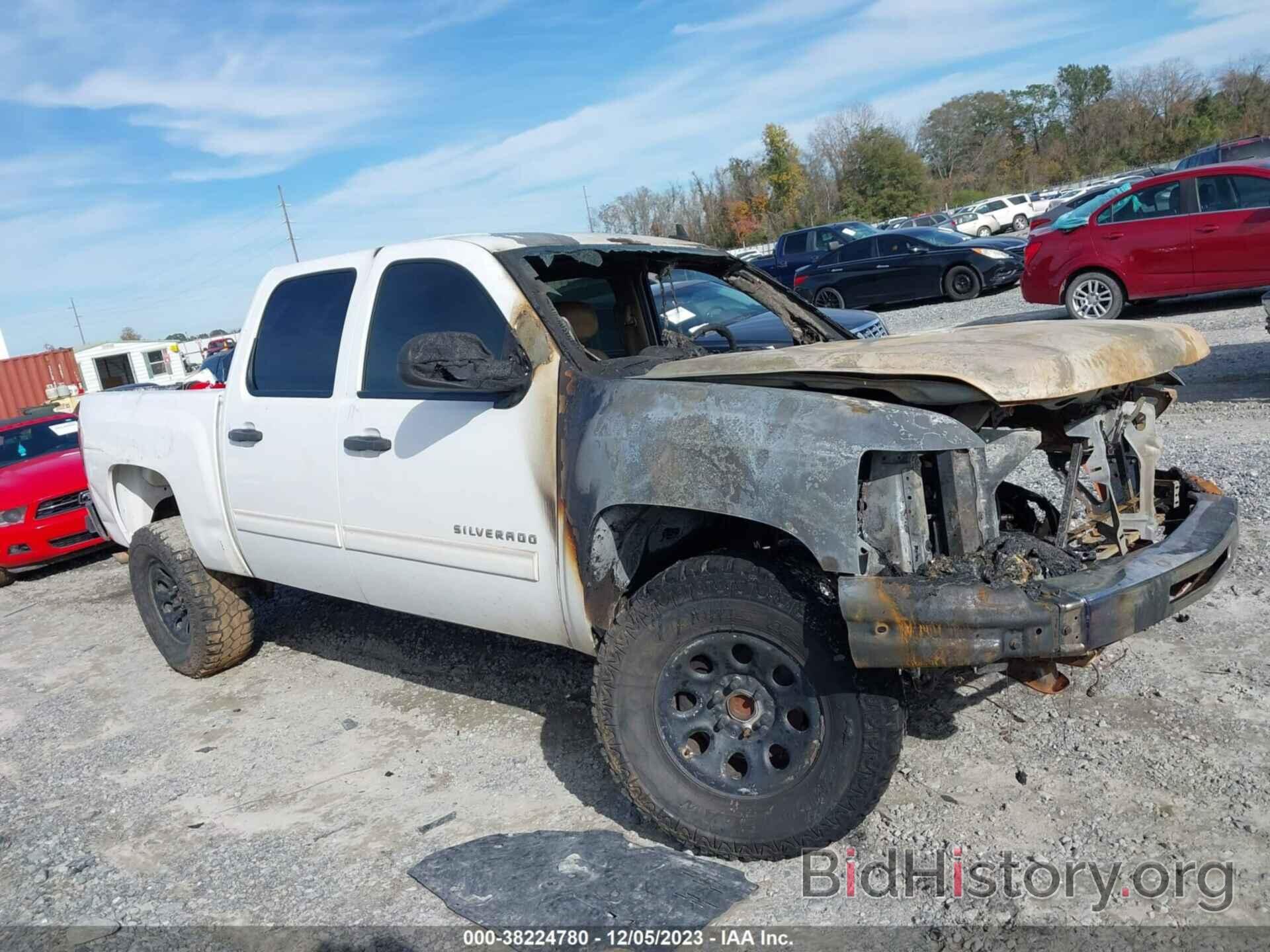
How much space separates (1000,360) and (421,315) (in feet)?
7.11

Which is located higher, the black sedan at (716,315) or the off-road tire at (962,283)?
the black sedan at (716,315)

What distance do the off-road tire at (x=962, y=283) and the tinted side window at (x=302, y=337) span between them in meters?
14.6

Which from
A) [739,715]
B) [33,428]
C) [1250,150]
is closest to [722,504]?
[739,715]

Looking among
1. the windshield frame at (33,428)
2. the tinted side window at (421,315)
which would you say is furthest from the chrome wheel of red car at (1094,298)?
the windshield frame at (33,428)

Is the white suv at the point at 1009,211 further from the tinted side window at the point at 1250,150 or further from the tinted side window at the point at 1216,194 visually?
the tinted side window at the point at 1216,194

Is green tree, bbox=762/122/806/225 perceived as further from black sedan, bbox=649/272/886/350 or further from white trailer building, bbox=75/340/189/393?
black sedan, bbox=649/272/886/350

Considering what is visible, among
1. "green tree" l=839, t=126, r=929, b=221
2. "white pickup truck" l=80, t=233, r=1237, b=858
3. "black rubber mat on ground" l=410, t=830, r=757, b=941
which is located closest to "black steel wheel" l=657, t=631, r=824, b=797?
"white pickup truck" l=80, t=233, r=1237, b=858

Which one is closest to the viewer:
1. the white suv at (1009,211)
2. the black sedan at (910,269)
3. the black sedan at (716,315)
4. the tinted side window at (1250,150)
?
the black sedan at (716,315)

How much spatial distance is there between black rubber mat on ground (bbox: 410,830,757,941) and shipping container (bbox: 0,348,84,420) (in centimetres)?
3866

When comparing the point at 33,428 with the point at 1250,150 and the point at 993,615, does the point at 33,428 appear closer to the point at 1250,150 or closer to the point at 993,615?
the point at 993,615

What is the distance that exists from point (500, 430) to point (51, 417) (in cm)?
909

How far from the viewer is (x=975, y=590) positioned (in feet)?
8.23

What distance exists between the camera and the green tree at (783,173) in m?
48.4

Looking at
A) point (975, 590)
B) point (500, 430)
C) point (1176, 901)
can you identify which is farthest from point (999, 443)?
point (500, 430)
